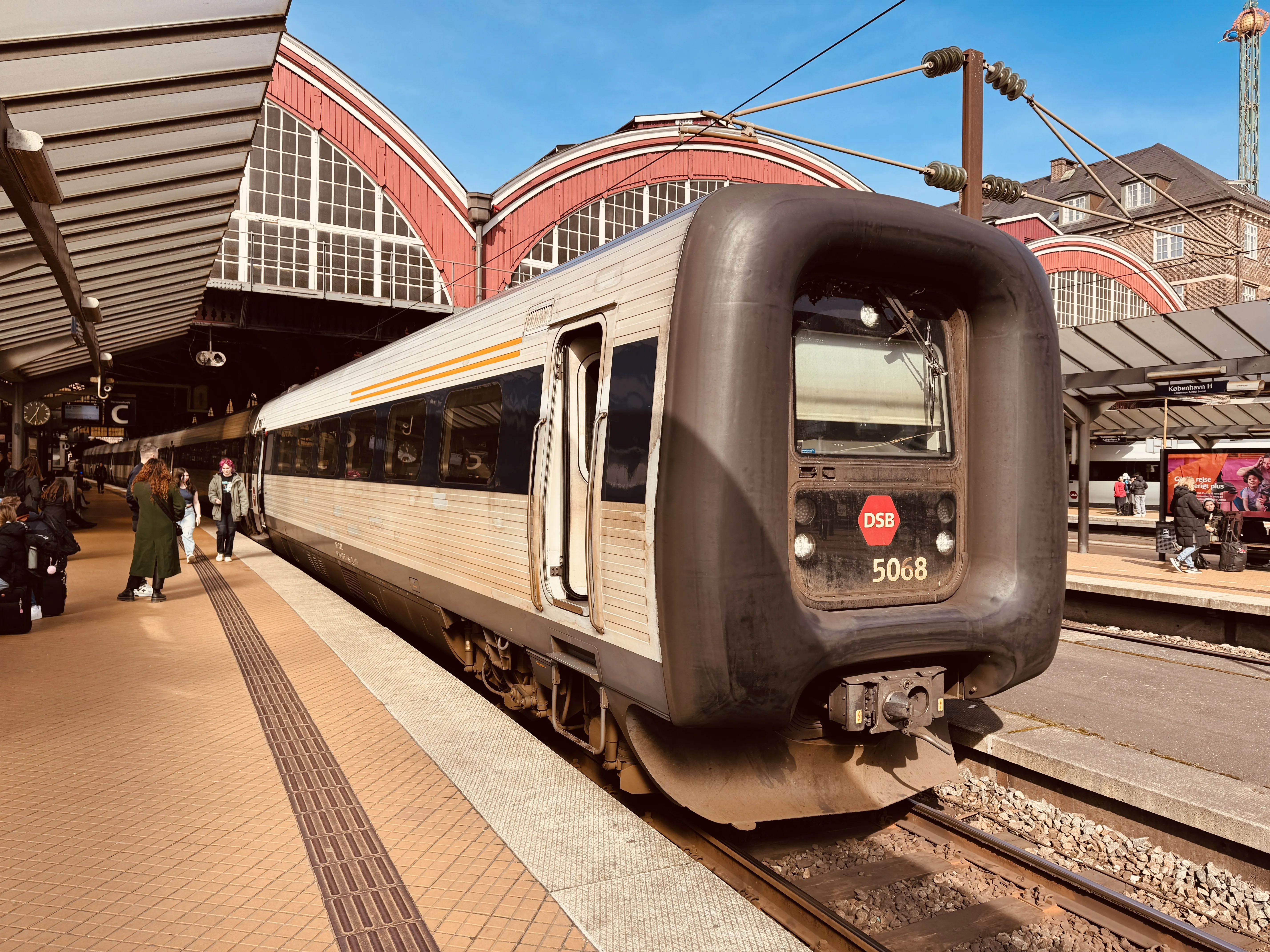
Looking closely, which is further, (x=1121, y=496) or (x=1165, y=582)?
(x=1121, y=496)

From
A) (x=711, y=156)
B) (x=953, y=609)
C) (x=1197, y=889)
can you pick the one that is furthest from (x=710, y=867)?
(x=711, y=156)

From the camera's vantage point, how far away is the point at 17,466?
15.8 metres

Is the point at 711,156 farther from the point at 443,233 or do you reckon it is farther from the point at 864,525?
the point at 864,525

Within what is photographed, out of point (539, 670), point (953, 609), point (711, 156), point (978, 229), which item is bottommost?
point (539, 670)

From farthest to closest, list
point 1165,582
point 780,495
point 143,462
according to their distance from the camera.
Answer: point 1165,582 < point 143,462 < point 780,495

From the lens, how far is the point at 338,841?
3871mm

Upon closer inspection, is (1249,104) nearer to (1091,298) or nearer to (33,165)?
(1091,298)

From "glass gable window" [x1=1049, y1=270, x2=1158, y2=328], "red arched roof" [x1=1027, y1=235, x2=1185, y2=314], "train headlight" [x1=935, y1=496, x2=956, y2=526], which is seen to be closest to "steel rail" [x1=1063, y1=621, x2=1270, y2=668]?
"train headlight" [x1=935, y1=496, x2=956, y2=526]

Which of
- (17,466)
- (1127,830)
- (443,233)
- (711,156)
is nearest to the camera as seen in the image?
(1127,830)

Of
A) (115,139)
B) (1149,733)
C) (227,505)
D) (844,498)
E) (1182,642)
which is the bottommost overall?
(1182,642)

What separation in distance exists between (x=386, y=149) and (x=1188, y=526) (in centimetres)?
2163

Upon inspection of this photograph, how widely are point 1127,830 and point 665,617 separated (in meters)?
3.03

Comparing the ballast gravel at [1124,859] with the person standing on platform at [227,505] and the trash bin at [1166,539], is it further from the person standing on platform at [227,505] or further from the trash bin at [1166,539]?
the person standing on platform at [227,505]

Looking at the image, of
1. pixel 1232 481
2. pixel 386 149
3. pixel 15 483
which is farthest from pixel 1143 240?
pixel 15 483
